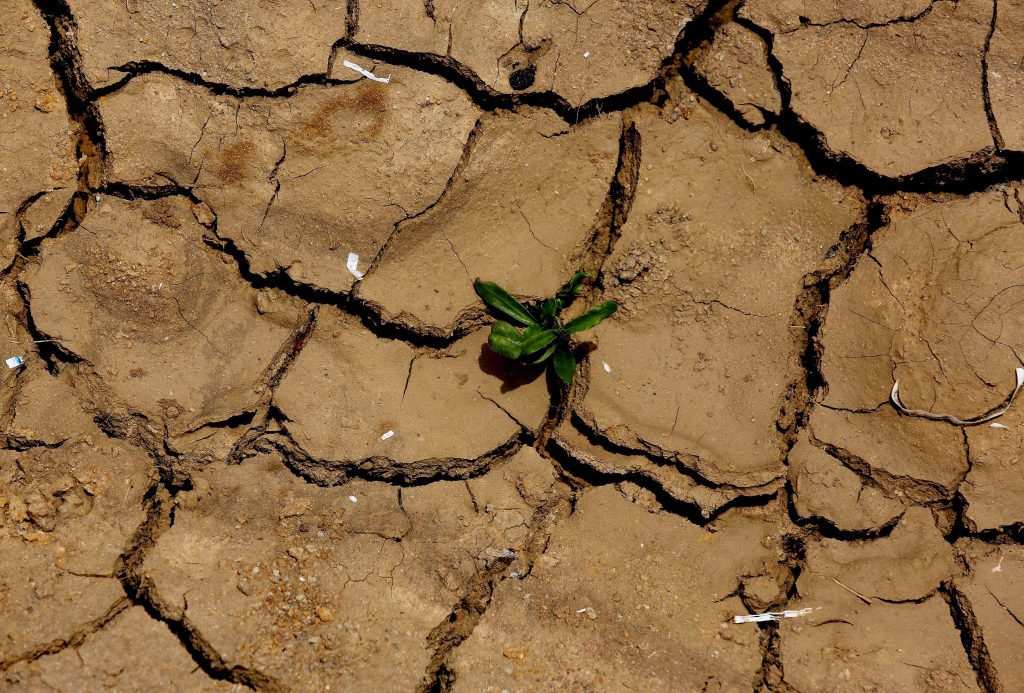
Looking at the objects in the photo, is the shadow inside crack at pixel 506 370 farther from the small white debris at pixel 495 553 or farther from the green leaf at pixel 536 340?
the small white debris at pixel 495 553

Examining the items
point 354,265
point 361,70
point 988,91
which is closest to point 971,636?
point 988,91

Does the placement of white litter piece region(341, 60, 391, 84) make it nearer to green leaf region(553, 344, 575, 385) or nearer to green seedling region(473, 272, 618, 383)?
green seedling region(473, 272, 618, 383)

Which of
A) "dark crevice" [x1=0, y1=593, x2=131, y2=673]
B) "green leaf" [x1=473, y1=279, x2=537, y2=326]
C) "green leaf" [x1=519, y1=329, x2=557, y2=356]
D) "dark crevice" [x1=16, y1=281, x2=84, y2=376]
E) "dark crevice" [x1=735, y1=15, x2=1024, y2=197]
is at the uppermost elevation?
"dark crevice" [x1=735, y1=15, x2=1024, y2=197]

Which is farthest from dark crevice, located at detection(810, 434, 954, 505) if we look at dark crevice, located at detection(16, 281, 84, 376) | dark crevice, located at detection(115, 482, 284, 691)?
dark crevice, located at detection(16, 281, 84, 376)

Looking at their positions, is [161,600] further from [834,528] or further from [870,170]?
[870,170]

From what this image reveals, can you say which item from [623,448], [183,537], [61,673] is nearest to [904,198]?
[623,448]

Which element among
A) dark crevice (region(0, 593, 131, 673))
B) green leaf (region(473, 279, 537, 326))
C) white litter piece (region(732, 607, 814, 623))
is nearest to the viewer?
dark crevice (region(0, 593, 131, 673))

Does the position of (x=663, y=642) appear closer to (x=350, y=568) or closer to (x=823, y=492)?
(x=823, y=492)
